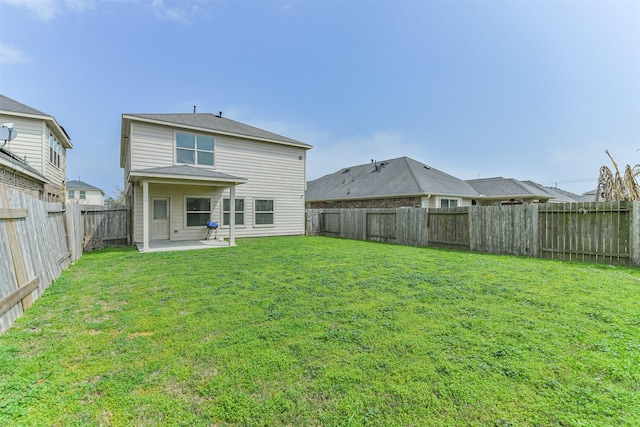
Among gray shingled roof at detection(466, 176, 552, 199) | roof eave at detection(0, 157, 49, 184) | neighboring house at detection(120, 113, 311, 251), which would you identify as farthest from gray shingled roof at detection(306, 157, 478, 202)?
roof eave at detection(0, 157, 49, 184)

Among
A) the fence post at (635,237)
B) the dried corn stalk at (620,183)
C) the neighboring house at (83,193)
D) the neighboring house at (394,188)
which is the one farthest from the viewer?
the neighboring house at (83,193)

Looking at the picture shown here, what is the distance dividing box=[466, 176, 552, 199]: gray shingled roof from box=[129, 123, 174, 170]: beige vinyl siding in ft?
73.1

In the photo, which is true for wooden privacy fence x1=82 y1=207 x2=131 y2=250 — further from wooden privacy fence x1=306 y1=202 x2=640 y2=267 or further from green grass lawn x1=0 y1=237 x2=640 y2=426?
wooden privacy fence x1=306 y1=202 x2=640 y2=267

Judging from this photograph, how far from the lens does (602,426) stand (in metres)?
1.78

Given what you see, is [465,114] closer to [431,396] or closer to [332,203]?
[332,203]

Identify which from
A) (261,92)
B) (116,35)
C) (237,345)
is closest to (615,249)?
(237,345)

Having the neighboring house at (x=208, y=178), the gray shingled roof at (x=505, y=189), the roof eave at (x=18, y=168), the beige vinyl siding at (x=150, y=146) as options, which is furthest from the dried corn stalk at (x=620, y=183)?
the roof eave at (x=18, y=168)

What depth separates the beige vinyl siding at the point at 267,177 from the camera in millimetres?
13961

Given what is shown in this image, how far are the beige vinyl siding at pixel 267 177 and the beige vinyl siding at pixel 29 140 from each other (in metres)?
7.03

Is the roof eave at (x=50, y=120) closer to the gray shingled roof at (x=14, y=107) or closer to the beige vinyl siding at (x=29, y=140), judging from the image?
the gray shingled roof at (x=14, y=107)

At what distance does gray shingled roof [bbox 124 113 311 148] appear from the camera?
12375 millimetres

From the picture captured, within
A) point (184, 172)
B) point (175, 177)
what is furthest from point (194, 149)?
point (175, 177)

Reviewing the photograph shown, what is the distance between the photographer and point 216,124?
13992 millimetres

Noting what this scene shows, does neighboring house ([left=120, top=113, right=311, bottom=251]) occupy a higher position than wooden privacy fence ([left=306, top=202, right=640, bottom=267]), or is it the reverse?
neighboring house ([left=120, top=113, right=311, bottom=251])
